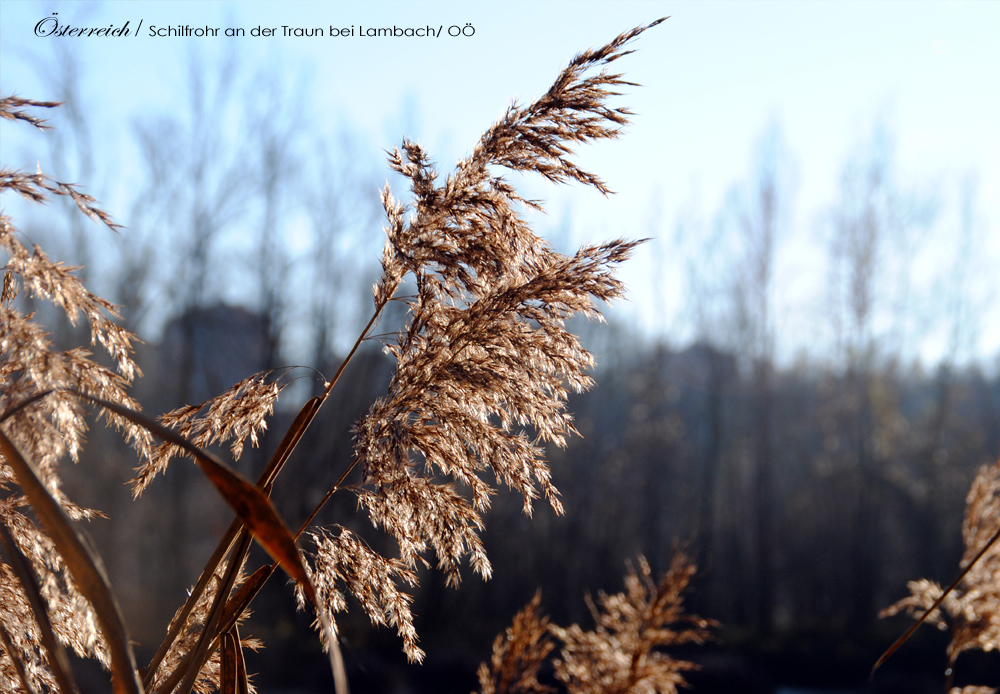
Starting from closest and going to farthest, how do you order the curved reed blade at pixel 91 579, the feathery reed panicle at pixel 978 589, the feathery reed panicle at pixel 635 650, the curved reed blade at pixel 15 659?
1. the curved reed blade at pixel 91 579
2. the curved reed blade at pixel 15 659
3. the feathery reed panicle at pixel 978 589
4. the feathery reed panicle at pixel 635 650

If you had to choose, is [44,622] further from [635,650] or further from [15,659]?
[635,650]

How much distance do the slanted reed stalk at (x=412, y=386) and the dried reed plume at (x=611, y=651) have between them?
132 centimetres

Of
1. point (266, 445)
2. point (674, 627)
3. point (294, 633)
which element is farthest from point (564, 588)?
point (266, 445)

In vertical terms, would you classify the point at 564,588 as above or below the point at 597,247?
below

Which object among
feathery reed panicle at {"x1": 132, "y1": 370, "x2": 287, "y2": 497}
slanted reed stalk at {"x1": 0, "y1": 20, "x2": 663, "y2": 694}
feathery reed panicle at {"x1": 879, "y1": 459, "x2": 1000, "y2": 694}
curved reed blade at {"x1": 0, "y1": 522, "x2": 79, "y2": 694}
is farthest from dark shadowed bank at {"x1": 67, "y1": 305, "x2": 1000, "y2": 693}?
curved reed blade at {"x1": 0, "y1": 522, "x2": 79, "y2": 694}

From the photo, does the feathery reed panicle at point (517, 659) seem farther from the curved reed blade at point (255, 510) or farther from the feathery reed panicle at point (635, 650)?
the curved reed blade at point (255, 510)

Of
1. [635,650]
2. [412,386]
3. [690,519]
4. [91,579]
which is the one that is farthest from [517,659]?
[690,519]

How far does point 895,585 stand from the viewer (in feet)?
45.2

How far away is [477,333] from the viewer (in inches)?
46.1

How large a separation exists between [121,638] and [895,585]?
654 inches

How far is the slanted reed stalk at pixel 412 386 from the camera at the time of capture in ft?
3.49

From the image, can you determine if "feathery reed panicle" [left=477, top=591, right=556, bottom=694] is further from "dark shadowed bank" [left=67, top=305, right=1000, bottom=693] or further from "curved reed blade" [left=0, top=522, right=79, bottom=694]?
"dark shadowed bank" [left=67, top=305, right=1000, bottom=693]

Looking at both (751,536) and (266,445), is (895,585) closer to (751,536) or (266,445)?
(751,536)

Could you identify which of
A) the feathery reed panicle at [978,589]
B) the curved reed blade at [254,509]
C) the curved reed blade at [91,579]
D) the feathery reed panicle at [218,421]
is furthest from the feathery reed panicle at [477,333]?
the feathery reed panicle at [978,589]
